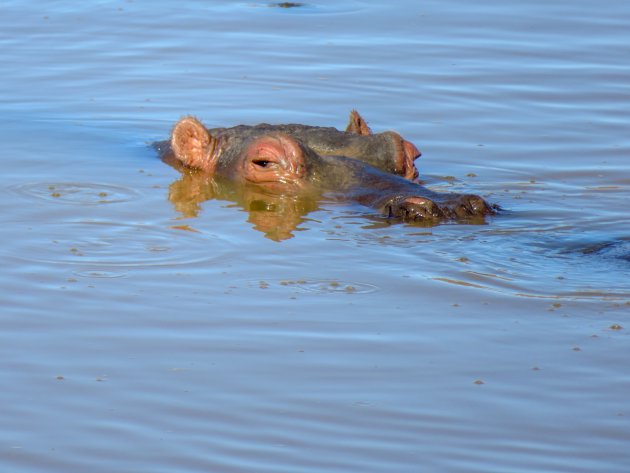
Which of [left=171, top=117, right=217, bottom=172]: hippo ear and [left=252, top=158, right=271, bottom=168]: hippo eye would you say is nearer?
[left=252, top=158, right=271, bottom=168]: hippo eye

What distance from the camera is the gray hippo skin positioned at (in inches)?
336

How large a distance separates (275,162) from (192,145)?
1011mm

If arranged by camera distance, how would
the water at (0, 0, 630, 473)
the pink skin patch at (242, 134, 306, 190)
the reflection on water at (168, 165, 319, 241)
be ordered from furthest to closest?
1. the pink skin patch at (242, 134, 306, 190)
2. the reflection on water at (168, 165, 319, 241)
3. the water at (0, 0, 630, 473)

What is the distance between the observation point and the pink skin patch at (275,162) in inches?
368

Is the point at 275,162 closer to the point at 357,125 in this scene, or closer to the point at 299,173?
the point at 299,173

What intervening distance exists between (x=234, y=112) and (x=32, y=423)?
697 centimetres

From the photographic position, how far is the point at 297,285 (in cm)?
718

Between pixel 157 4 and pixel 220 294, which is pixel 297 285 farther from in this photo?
pixel 157 4

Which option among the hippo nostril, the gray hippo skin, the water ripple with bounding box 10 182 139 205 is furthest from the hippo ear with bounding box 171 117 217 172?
the hippo nostril

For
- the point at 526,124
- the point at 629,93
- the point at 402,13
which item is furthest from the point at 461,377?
the point at 402,13

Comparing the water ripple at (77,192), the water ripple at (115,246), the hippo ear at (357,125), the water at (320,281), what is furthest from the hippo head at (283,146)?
the water ripple at (115,246)

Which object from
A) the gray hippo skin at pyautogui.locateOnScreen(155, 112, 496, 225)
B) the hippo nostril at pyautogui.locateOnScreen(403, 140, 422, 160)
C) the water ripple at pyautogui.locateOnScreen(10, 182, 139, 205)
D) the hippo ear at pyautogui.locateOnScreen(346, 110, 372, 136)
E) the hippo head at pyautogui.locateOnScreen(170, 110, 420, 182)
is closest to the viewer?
the gray hippo skin at pyautogui.locateOnScreen(155, 112, 496, 225)

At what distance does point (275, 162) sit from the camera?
950 centimetres

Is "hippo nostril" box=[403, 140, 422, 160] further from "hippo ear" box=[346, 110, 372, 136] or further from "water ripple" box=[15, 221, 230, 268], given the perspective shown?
"water ripple" box=[15, 221, 230, 268]
